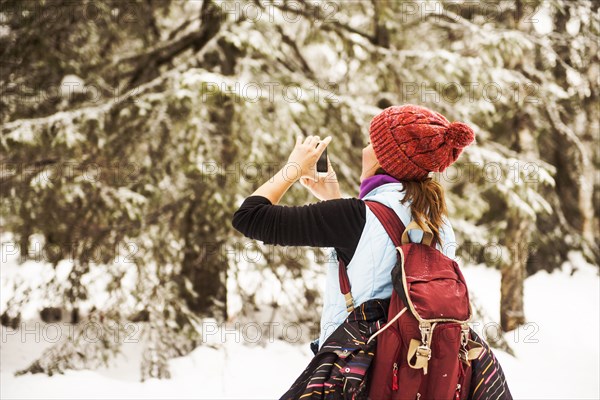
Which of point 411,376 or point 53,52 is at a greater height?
point 53,52

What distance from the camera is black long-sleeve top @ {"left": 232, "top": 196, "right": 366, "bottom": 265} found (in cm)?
190

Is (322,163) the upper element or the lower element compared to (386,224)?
upper

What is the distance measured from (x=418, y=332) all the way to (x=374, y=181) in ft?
1.96

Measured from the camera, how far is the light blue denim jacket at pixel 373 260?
1950mm

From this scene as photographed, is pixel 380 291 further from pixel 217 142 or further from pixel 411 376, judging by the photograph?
pixel 217 142

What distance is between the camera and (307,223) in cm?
189

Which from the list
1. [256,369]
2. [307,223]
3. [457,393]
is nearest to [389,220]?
[307,223]

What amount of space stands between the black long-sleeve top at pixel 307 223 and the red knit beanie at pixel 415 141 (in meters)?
0.24

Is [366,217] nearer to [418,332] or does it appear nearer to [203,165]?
[418,332]

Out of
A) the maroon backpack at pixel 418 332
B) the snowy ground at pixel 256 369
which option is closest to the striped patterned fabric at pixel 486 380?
the maroon backpack at pixel 418 332

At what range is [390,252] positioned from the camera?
6.44 ft

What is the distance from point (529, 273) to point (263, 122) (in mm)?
6106

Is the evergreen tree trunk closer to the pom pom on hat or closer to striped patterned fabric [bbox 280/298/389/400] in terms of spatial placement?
the pom pom on hat

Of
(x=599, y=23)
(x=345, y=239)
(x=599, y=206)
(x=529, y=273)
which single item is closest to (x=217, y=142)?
(x=345, y=239)
